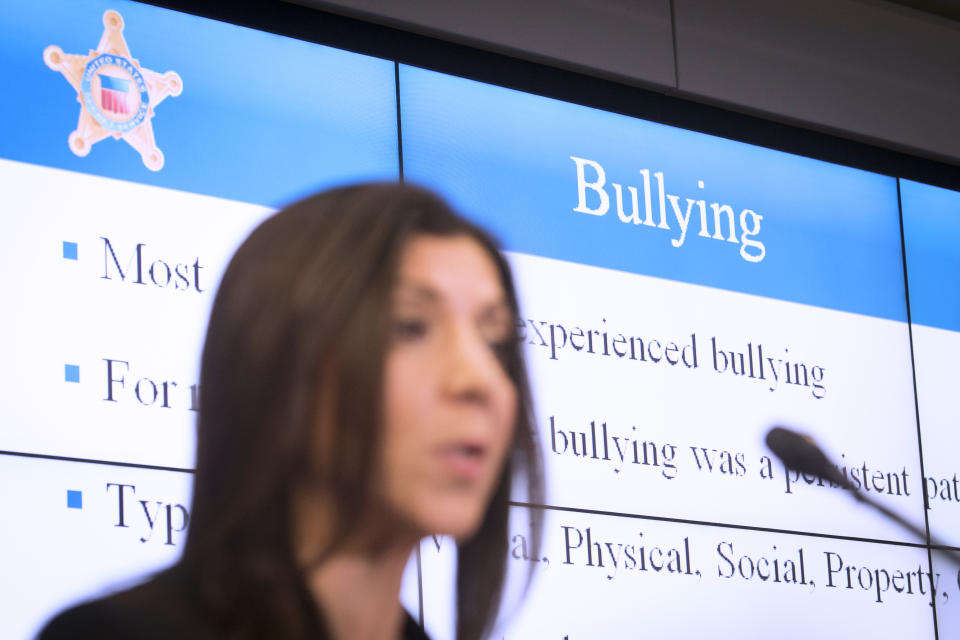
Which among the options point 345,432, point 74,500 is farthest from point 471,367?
point 74,500

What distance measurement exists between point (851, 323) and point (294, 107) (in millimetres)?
1512

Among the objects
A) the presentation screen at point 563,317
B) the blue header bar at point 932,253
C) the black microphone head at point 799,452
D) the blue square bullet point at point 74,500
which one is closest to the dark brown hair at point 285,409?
the presentation screen at point 563,317

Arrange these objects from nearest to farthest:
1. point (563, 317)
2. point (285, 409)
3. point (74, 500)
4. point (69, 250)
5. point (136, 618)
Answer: point (136, 618) < point (285, 409) < point (74, 500) < point (69, 250) < point (563, 317)

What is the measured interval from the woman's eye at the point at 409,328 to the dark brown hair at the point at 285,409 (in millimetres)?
16

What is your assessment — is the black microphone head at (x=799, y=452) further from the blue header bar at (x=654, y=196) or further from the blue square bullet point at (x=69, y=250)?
the blue square bullet point at (x=69, y=250)

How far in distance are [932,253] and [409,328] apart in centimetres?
277

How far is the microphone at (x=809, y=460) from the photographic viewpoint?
11.8ft

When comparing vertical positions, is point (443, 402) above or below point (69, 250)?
below

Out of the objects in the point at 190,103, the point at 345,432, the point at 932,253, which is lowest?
the point at 345,432

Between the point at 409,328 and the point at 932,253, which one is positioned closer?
the point at 409,328

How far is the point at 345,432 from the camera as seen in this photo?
1.60 meters

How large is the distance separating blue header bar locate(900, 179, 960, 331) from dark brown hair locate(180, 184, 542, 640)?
257cm

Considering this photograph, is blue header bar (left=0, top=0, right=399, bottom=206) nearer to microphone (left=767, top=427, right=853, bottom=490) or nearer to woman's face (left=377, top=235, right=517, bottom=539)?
microphone (left=767, top=427, right=853, bottom=490)

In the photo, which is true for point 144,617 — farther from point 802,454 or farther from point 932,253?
point 932,253
